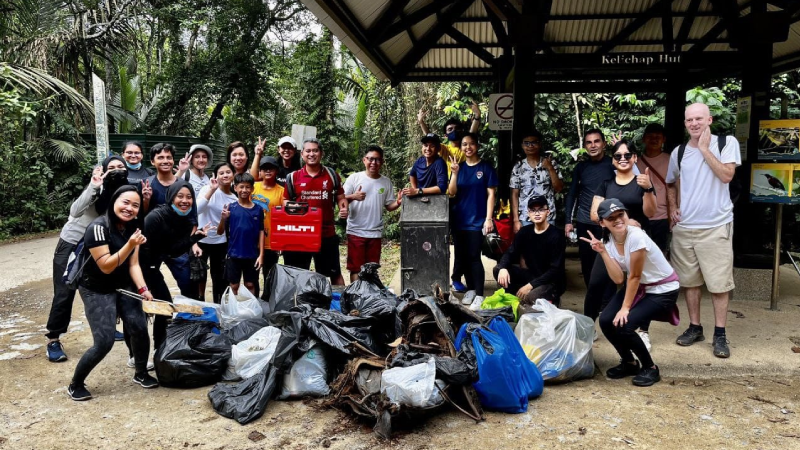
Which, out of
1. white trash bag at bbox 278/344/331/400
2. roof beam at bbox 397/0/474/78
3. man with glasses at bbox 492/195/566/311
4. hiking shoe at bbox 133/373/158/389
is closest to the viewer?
white trash bag at bbox 278/344/331/400

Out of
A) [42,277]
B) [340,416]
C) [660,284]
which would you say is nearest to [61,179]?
[42,277]

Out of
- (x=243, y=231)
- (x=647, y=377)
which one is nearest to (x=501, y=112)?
(x=243, y=231)

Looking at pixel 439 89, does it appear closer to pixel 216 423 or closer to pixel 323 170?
pixel 323 170

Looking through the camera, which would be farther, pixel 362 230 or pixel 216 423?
pixel 362 230

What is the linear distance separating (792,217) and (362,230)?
756 cm

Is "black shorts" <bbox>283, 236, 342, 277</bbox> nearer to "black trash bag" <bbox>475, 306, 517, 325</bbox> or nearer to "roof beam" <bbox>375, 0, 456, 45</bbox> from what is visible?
"black trash bag" <bbox>475, 306, 517, 325</bbox>

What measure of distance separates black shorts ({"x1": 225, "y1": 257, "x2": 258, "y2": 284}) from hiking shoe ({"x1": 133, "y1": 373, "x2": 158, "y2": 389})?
4.14 ft

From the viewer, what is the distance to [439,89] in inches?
449

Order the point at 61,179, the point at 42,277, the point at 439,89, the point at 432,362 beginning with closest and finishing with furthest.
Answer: the point at 432,362 < the point at 42,277 < the point at 439,89 < the point at 61,179

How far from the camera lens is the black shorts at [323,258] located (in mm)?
5492

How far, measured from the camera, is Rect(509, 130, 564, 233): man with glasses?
554 centimetres

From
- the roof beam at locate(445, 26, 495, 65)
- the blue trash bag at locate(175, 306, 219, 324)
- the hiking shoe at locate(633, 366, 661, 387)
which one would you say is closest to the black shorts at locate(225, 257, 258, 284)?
the blue trash bag at locate(175, 306, 219, 324)

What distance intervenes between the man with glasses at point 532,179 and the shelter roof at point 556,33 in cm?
103

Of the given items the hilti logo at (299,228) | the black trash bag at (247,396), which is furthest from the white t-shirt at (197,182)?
the black trash bag at (247,396)
